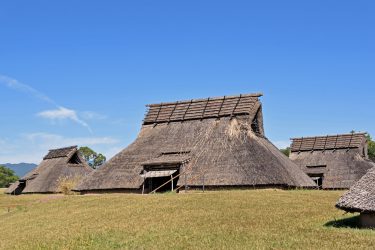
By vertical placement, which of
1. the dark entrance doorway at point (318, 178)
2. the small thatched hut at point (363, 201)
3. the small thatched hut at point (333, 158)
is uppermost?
the small thatched hut at point (333, 158)

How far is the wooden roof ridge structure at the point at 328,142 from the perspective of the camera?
207ft

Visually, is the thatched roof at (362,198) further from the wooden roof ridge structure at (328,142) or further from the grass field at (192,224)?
the wooden roof ridge structure at (328,142)

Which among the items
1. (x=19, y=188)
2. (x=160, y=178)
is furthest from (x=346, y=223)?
(x=19, y=188)

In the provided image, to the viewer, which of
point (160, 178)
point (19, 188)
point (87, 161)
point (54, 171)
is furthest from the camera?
point (87, 161)

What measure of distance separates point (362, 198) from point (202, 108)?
3107 centimetres

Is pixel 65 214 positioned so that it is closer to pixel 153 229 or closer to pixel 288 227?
pixel 153 229

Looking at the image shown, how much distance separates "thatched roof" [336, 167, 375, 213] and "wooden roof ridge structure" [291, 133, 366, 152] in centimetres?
4293

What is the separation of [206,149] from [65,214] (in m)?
16.3

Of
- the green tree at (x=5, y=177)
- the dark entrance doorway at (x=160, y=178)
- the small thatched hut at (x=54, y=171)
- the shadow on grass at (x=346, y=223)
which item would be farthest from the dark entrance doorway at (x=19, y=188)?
the green tree at (x=5, y=177)

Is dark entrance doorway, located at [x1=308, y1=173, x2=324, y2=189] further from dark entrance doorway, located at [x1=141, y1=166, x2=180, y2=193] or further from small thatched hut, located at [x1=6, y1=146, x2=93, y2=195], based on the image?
small thatched hut, located at [x1=6, y1=146, x2=93, y2=195]

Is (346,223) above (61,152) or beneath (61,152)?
beneath

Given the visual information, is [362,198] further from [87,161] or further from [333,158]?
[87,161]

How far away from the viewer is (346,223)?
2202 cm

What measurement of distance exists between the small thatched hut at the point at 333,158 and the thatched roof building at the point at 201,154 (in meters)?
13.4
